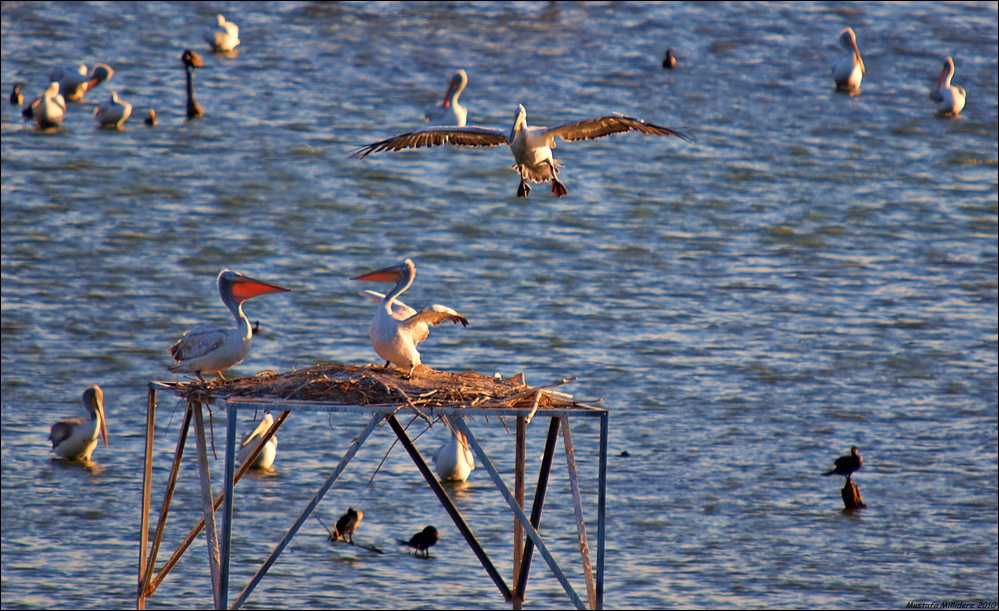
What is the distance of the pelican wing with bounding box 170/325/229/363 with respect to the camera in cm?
962

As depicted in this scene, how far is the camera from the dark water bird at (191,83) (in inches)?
1207

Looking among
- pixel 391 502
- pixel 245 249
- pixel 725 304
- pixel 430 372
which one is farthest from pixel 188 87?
pixel 430 372

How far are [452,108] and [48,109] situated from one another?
8499 millimetres

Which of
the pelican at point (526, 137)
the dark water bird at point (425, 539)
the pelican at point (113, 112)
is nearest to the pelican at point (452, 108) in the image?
the pelican at point (113, 112)

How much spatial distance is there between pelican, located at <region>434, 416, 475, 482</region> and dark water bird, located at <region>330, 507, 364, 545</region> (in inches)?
56.9

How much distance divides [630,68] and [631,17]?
11.0 ft

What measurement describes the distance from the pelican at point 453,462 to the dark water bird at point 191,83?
14.9 m

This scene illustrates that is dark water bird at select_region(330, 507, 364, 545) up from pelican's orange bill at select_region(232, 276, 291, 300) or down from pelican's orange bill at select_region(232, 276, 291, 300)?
down

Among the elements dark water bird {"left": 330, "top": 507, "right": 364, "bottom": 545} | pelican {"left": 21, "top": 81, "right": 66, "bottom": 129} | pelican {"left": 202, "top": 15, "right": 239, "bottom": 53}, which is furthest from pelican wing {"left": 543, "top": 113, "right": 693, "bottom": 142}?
pelican {"left": 202, "top": 15, "right": 239, "bottom": 53}

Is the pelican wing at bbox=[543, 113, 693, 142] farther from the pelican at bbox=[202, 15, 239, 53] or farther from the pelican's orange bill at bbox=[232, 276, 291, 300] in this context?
the pelican at bbox=[202, 15, 239, 53]

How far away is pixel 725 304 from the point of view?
81.7 ft

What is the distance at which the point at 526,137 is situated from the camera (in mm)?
12461

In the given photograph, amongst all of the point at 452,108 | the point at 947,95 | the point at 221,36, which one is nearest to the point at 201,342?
the point at 452,108

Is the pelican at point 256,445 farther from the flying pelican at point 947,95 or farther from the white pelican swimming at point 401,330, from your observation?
the flying pelican at point 947,95
